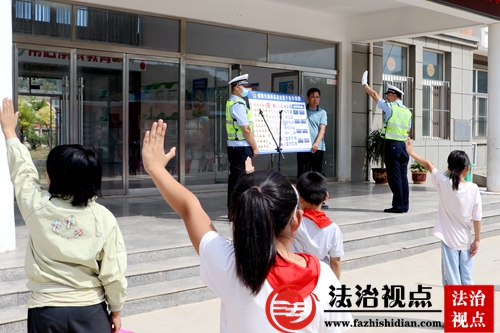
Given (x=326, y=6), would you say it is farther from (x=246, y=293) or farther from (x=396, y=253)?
(x=246, y=293)

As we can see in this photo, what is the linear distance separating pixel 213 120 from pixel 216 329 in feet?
20.1

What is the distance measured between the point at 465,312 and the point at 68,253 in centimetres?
305

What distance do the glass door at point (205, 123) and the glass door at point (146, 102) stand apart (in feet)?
1.02

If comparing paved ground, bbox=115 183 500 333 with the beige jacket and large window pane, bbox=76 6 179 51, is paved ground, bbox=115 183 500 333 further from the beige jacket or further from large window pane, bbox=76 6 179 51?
large window pane, bbox=76 6 179 51

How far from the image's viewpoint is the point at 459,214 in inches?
175

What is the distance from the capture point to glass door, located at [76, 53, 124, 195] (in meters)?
8.70

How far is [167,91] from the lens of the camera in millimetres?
9602

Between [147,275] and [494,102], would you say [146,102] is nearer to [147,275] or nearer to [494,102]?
[147,275]

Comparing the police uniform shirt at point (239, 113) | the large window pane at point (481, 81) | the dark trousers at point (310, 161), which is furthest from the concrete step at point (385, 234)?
the large window pane at point (481, 81)

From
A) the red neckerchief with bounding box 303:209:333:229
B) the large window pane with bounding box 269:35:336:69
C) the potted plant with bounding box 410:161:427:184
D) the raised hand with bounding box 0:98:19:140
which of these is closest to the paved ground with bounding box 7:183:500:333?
the red neckerchief with bounding box 303:209:333:229

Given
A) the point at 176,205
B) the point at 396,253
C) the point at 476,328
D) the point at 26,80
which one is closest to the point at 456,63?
the point at 396,253

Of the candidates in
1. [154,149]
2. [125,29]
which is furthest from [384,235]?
[154,149]

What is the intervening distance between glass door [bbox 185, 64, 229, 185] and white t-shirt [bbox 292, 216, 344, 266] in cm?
679

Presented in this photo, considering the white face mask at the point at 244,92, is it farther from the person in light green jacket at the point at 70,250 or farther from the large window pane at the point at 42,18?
the person in light green jacket at the point at 70,250
